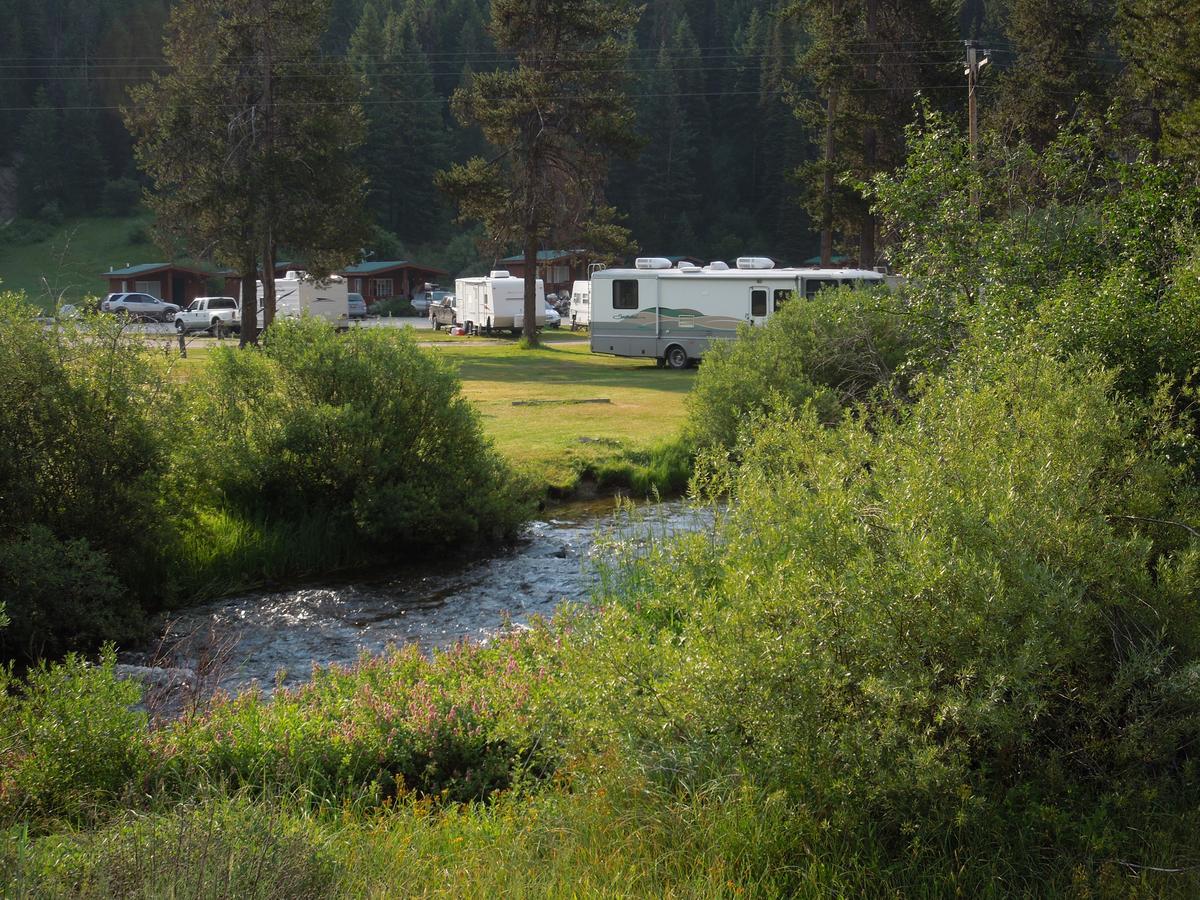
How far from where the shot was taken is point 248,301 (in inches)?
1232

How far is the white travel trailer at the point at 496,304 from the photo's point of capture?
41969 mm

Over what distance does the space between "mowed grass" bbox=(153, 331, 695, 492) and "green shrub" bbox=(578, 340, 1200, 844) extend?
283 inches

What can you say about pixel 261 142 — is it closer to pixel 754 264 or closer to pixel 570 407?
pixel 754 264

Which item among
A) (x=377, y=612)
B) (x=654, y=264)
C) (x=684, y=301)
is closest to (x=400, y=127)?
(x=654, y=264)

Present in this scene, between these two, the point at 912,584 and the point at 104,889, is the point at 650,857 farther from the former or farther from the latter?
the point at 104,889

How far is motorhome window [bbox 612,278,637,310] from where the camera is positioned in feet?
94.2

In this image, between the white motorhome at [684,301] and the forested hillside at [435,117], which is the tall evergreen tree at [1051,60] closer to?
the white motorhome at [684,301]

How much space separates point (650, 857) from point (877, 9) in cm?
3402

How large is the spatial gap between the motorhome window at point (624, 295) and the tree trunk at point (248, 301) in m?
9.76

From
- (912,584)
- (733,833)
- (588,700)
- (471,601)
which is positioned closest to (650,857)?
(733,833)

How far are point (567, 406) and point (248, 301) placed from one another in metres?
14.5

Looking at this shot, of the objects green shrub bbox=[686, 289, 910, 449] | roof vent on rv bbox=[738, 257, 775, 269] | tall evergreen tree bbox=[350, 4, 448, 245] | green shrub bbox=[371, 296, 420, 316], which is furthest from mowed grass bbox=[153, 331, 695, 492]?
tall evergreen tree bbox=[350, 4, 448, 245]

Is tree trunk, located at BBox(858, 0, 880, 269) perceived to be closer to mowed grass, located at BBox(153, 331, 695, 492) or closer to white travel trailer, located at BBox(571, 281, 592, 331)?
mowed grass, located at BBox(153, 331, 695, 492)

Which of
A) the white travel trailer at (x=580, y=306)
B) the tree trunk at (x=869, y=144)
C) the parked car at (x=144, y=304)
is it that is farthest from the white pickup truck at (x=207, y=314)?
the tree trunk at (x=869, y=144)
